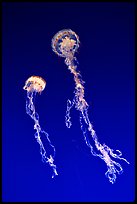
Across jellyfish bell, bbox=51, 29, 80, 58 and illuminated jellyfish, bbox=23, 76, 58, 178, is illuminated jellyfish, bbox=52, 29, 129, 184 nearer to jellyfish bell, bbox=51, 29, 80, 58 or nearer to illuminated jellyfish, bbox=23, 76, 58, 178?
jellyfish bell, bbox=51, 29, 80, 58

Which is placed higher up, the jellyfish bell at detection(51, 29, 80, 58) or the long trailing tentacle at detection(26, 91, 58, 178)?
the jellyfish bell at detection(51, 29, 80, 58)

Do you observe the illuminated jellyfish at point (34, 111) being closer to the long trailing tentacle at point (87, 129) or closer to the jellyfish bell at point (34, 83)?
the jellyfish bell at point (34, 83)

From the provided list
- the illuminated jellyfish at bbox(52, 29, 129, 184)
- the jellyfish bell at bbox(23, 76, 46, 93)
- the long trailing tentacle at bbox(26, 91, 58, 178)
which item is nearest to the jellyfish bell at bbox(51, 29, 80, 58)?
the illuminated jellyfish at bbox(52, 29, 129, 184)

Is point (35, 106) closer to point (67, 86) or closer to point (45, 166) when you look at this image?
point (67, 86)

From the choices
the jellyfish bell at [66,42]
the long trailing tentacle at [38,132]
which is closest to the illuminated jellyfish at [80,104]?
the jellyfish bell at [66,42]

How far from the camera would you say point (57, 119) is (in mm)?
2928

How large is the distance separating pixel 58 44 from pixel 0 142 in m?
1.01

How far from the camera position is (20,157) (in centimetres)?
290

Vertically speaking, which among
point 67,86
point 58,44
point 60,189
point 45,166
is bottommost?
point 60,189

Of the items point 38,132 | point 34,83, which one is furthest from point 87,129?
point 34,83

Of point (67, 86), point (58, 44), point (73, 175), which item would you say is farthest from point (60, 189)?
point (58, 44)

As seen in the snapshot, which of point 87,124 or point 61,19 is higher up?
point 61,19

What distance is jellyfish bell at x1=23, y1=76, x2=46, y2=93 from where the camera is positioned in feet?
9.54

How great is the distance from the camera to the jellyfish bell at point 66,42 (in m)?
2.94
